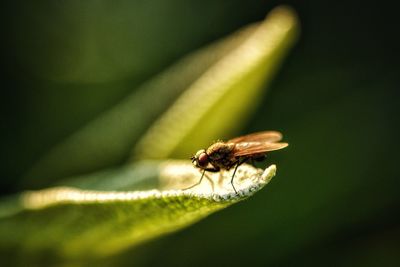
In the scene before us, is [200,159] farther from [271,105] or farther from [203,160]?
[271,105]

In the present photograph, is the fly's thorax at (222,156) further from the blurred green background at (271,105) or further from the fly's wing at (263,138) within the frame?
the blurred green background at (271,105)

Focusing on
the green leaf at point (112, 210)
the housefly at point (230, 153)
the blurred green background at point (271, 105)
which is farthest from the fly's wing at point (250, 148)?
the blurred green background at point (271, 105)

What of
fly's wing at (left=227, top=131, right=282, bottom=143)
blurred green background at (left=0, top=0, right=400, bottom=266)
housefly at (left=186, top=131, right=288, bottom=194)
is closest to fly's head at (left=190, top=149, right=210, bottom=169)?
housefly at (left=186, top=131, right=288, bottom=194)

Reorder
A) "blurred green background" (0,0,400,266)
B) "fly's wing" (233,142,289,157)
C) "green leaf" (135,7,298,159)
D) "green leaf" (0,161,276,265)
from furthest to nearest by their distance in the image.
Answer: "blurred green background" (0,0,400,266) < "green leaf" (135,7,298,159) < "fly's wing" (233,142,289,157) < "green leaf" (0,161,276,265)

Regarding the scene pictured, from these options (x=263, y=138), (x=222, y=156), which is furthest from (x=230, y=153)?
(x=263, y=138)

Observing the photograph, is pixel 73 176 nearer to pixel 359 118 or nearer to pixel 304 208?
pixel 304 208

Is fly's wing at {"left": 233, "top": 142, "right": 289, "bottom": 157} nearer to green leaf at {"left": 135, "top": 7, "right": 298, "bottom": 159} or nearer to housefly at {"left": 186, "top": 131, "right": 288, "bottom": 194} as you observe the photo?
housefly at {"left": 186, "top": 131, "right": 288, "bottom": 194}
